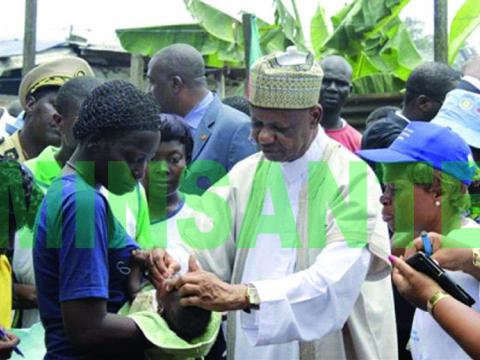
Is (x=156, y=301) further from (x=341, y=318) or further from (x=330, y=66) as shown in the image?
(x=330, y=66)

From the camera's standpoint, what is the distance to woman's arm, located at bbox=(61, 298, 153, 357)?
3.26 m

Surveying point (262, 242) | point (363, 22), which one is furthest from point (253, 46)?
point (262, 242)

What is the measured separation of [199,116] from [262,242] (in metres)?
2.32

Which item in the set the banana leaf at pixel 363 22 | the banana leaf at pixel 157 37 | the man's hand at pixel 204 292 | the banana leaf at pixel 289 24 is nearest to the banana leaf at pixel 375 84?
the banana leaf at pixel 363 22

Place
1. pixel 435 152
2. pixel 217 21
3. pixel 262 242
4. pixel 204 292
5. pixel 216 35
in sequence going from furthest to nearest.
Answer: pixel 217 21 < pixel 216 35 < pixel 262 242 < pixel 435 152 < pixel 204 292

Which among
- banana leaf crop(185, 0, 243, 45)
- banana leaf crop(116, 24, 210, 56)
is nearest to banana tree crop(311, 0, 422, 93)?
banana leaf crop(185, 0, 243, 45)

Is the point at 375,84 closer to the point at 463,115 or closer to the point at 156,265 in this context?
the point at 463,115

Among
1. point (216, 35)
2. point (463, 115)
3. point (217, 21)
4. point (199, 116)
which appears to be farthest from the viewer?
point (217, 21)

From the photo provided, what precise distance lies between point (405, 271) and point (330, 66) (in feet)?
13.4

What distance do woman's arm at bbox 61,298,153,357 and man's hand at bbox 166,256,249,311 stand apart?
0.69 feet

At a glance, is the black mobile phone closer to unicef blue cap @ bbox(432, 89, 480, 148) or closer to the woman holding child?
the woman holding child

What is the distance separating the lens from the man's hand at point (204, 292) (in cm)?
341

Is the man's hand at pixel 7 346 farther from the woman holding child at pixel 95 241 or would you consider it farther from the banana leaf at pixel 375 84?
the banana leaf at pixel 375 84

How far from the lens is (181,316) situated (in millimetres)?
3463
